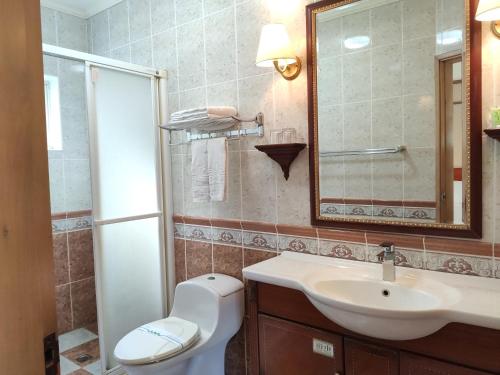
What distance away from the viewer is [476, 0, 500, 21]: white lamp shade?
3.94ft

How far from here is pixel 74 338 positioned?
286 centimetres

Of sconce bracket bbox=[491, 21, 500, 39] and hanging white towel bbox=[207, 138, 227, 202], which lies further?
hanging white towel bbox=[207, 138, 227, 202]

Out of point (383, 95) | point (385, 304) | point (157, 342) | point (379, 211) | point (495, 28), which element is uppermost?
point (495, 28)

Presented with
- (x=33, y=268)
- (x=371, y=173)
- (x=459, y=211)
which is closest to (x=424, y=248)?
(x=459, y=211)

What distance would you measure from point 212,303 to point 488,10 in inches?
67.2

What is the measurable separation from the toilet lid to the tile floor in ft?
2.63

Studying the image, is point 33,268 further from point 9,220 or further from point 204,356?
point 204,356

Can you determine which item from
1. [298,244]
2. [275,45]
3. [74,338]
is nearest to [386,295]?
[298,244]

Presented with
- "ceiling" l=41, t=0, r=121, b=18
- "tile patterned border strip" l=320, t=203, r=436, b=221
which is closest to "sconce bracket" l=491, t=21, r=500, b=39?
"tile patterned border strip" l=320, t=203, r=436, b=221

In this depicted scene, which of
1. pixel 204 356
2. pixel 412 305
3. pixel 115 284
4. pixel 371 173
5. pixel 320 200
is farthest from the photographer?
pixel 115 284

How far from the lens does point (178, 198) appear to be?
8.20 ft

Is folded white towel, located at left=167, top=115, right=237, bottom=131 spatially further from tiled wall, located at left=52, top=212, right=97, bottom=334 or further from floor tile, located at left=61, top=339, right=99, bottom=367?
floor tile, located at left=61, top=339, right=99, bottom=367

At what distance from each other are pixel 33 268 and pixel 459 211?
144 cm

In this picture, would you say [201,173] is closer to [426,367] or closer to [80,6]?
[426,367]
